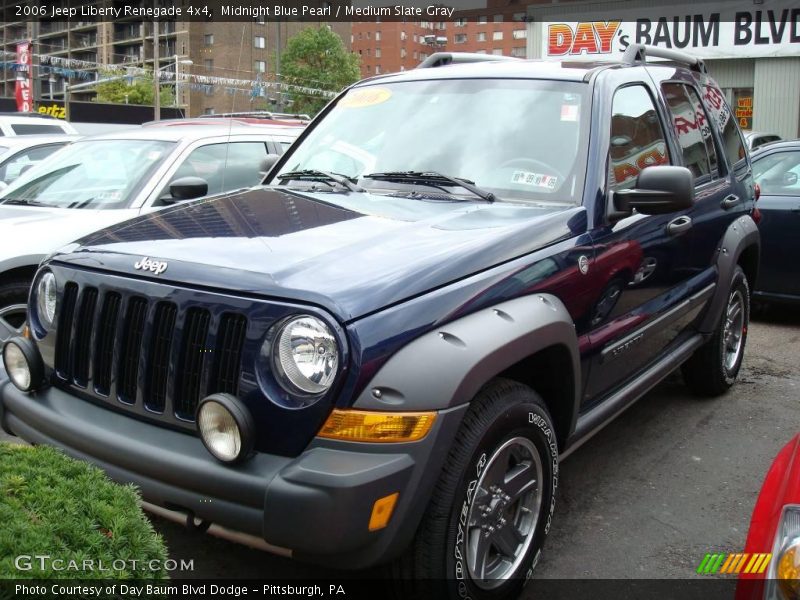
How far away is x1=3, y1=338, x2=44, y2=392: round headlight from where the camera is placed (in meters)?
2.96

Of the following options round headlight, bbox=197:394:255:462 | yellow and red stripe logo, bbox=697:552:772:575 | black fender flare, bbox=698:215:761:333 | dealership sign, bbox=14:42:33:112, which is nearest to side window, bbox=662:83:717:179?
black fender flare, bbox=698:215:761:333

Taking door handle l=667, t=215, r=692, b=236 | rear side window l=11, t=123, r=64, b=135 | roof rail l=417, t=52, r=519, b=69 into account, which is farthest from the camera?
rear side window l=11, t=123, r=64, b=135

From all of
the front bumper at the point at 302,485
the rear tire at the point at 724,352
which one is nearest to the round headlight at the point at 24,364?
the front bumper at the point at 302,485

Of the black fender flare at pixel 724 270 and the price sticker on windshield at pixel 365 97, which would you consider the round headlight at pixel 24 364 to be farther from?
the black fender flare at pixel 724 270

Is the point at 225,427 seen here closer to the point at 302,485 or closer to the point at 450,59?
the point at 302,485

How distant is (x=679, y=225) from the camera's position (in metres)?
4.16

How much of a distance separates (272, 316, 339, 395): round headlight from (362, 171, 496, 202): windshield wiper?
1.33 metres

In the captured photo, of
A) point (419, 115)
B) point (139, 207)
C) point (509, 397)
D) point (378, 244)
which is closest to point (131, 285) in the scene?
point (378, 244)

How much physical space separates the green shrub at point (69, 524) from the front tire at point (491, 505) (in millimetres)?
861

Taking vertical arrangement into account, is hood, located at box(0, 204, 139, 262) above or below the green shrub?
above

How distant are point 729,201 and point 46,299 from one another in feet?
12.8

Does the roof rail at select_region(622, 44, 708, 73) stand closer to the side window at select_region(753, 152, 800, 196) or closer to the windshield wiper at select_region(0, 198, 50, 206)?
the side window at select_region(753, 152, 800, 196)

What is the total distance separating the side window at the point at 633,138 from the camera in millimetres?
3725

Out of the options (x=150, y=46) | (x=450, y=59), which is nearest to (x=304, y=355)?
(x=450, y=59)
